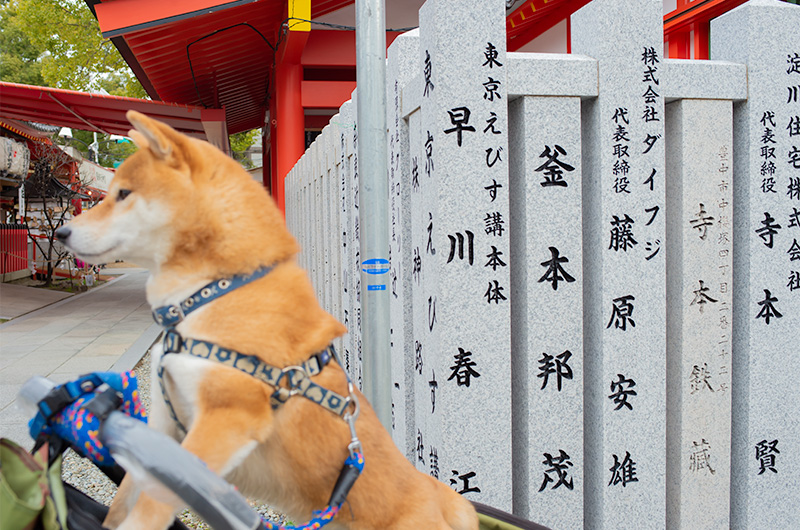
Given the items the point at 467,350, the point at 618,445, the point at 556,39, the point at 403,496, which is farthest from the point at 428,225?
the point at 556,39

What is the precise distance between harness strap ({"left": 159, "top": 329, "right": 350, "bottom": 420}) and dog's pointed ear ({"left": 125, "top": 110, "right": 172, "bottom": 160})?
1.23 ft

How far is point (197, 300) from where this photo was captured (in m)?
1.23

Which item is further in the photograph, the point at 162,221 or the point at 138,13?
the point at 138,13

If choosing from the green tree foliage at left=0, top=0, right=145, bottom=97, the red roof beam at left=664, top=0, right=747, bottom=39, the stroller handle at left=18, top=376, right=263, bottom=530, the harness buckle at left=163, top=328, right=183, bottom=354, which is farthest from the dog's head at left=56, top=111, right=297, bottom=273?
the green tree foliage at left=0, top=0, right=145, bottom=97

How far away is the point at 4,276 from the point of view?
15.8 m

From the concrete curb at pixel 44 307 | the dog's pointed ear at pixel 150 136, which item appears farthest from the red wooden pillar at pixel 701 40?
the concrete curb at pixel 44 307

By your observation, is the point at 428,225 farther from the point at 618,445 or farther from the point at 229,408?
the point at 229,408

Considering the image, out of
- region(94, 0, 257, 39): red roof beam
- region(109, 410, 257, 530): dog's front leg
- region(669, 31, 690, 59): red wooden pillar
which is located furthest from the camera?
region(94, 0, 257, 39): red roof beam

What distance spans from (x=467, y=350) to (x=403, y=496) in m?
1.26

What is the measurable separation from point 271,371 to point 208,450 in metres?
0.18

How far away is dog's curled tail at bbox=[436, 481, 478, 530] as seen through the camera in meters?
1.48

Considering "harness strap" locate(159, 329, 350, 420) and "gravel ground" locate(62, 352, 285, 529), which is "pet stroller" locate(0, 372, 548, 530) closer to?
"harness strap" locate(159, 329, 350, 420)

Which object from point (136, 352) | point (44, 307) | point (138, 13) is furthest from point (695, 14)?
point (44, 307)

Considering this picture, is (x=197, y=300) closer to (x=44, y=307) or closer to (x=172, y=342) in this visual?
(x=172, y=342)
